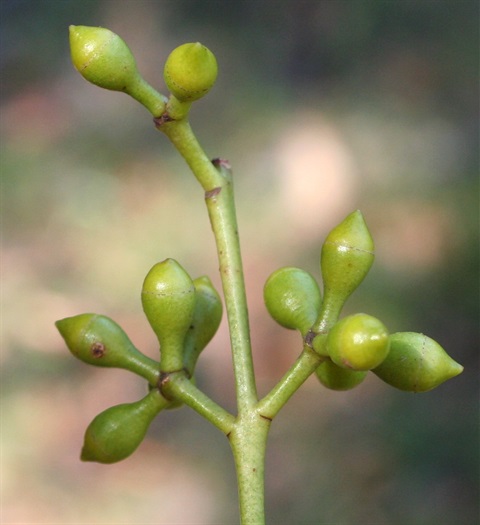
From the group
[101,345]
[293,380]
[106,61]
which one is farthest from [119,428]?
[106,61]

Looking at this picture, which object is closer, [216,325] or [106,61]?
[106,61]

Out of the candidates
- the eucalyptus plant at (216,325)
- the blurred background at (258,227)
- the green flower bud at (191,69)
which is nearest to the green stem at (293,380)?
the eucalyptus plant at (216,325)

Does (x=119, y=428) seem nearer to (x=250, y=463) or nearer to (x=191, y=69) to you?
(x=250, y=463)

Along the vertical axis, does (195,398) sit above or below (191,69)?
below

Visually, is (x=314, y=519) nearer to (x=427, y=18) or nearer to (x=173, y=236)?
(x=173, y=236)

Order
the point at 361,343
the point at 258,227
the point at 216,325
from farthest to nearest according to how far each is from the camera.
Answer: the point at 258,227, the point at 216,325, the point at 361,343

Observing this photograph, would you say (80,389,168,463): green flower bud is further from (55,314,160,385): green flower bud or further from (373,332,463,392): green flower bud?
(373,332,463,392): green flower bud
